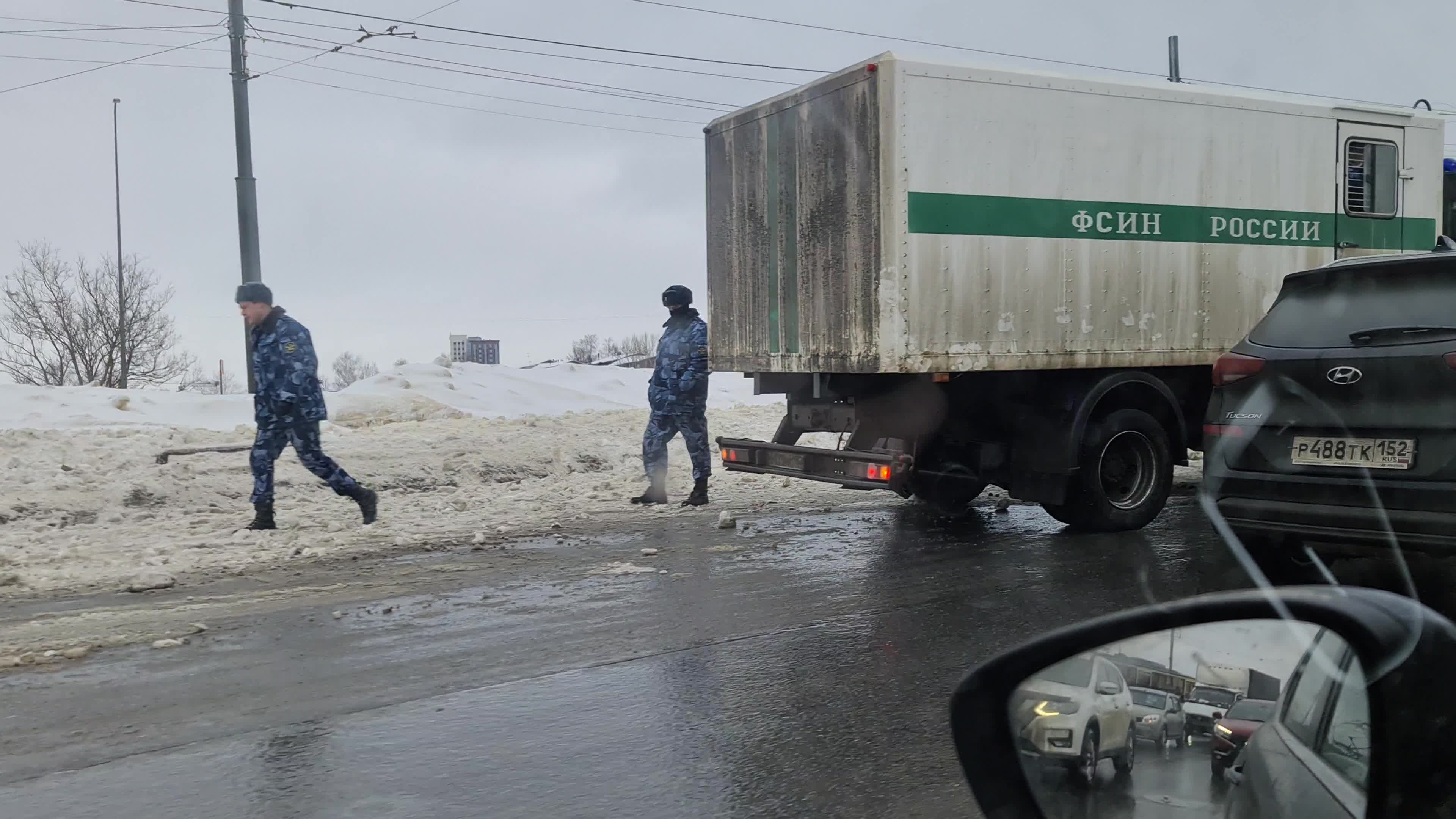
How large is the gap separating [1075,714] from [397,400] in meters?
17.5

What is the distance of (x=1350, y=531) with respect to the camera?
16.7ft

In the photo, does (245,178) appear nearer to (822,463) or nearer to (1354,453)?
(822,463)

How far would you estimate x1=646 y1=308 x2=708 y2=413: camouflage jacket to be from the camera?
991 centimetres

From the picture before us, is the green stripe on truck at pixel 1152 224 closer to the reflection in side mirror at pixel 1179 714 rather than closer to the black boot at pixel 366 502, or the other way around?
the black boot at pixel 366 502

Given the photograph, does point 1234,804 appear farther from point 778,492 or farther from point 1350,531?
point 778,492

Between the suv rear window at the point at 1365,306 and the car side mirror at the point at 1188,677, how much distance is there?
A: 13.3 feet

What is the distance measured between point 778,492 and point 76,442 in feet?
25.1

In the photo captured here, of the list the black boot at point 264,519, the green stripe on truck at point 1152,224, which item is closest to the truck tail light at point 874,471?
the green stripe on truck at point 1152,224

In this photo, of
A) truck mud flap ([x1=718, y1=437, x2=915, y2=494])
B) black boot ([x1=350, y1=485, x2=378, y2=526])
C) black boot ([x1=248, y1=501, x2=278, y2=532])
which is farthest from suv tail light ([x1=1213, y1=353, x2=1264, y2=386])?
black boot ([x1=248, y1=501, x2=278, y2=532])

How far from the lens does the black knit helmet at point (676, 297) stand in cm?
1004

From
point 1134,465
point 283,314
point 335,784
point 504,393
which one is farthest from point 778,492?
point 504,393

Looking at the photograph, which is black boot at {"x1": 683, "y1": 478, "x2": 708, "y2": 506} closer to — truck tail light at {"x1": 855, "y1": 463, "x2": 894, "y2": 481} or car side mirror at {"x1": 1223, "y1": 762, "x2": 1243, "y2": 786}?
truck tail light at {"x1": 855, "y1": 463, "x2": 894, "y2": 481}

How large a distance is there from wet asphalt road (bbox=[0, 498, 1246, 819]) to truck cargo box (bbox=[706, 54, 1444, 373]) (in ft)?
5.77

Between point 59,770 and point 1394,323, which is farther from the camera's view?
point 1394,323
